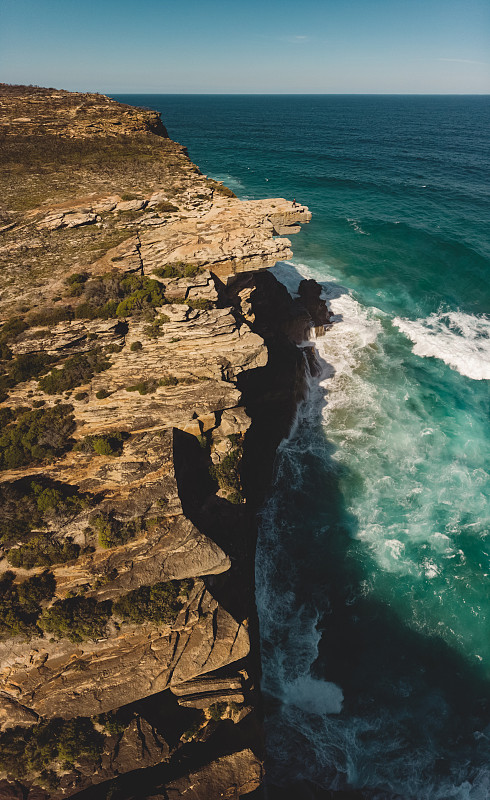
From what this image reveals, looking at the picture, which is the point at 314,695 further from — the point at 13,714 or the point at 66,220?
the point at 66,220

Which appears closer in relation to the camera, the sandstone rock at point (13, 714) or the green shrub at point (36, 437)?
the sandstone rock at point (13, 714)

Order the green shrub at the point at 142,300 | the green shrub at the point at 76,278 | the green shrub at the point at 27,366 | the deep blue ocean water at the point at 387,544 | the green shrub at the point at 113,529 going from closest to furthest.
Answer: the green shrub at the point at 113,529 → the deep blue ocean water at the point at 387,544 → the green shrub at the point at 27,366 → the green shrub at the point at 142,300 → the green shrub at the point at 76,278

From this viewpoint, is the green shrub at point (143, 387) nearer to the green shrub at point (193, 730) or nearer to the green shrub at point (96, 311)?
the green shrub at point (96, 311)

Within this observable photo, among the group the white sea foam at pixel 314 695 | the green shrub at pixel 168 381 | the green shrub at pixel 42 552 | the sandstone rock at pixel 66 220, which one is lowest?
the white sea foam at pixel 314 695

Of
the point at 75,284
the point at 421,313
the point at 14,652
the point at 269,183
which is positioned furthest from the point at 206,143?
the point at 14,652

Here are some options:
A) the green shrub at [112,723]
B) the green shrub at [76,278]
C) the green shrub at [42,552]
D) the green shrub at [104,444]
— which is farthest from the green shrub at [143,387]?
the green shrub at [112,723]

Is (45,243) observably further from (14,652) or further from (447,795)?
(447,795)
